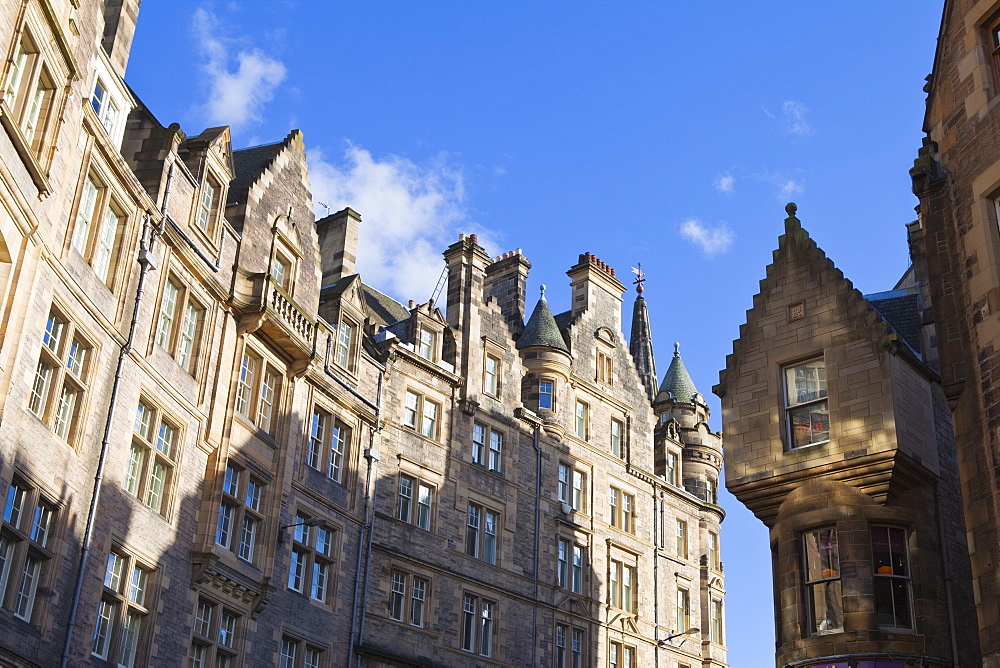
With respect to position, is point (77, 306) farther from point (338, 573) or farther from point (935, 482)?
point (935, 482)

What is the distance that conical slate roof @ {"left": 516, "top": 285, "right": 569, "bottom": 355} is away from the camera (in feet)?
130

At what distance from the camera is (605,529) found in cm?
3966

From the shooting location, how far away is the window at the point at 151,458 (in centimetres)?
2394

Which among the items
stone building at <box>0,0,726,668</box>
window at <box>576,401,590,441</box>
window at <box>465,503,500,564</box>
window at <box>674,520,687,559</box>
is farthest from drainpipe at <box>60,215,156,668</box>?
window at <box>674,520,687,559</box>

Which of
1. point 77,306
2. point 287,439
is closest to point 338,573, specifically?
point 287,439

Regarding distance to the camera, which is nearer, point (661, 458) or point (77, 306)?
point (77, 306)

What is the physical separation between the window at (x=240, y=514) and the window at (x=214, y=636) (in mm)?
1332

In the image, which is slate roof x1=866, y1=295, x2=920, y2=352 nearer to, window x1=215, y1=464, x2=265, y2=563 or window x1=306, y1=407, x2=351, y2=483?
window x1=306, y1=407, x2=351, y2=483

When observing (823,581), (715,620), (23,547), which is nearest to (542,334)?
(715,620)

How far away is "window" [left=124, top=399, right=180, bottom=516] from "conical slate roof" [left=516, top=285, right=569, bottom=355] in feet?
53.6

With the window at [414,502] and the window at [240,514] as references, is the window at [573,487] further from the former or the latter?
the window at [240,514]

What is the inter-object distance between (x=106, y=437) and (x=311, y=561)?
8590mm

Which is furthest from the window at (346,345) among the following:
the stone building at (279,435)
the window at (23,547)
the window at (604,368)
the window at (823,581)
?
the window at (823,581)

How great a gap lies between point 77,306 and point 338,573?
11.6m
